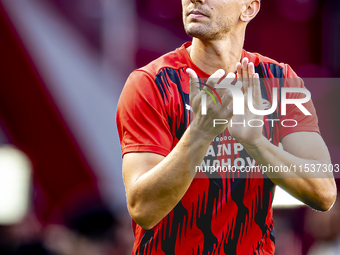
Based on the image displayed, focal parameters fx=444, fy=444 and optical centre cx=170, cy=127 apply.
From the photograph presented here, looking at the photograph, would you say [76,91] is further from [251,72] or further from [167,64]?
[251,72]

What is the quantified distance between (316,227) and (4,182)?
4.68m

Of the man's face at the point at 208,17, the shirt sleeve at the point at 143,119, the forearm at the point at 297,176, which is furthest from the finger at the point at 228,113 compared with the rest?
the man's face at the point at 208,17

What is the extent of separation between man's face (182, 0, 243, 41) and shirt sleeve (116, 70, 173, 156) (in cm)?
34

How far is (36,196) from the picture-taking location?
21.2 ft

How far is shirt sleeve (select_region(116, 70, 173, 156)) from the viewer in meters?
2.11

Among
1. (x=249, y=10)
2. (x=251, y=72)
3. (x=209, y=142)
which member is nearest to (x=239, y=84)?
(x=251, y=72)

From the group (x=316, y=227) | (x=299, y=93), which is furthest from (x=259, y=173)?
(x=316, y=227)

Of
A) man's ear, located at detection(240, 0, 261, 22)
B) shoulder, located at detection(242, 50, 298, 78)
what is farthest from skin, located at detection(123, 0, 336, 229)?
shoulder, located at detection(242, 50, 298, 78)

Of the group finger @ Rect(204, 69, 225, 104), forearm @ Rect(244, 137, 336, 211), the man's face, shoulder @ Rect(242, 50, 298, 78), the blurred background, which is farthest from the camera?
the blurred background

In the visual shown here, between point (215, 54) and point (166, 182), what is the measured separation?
85 cm

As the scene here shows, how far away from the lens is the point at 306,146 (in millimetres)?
2285

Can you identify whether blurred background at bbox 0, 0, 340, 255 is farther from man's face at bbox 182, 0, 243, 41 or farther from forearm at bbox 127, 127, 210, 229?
forearm at bbox 127, 127, 210, 229

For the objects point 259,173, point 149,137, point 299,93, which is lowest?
point 259,173

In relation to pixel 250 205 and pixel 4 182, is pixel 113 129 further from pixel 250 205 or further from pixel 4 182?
pixel 250 205
